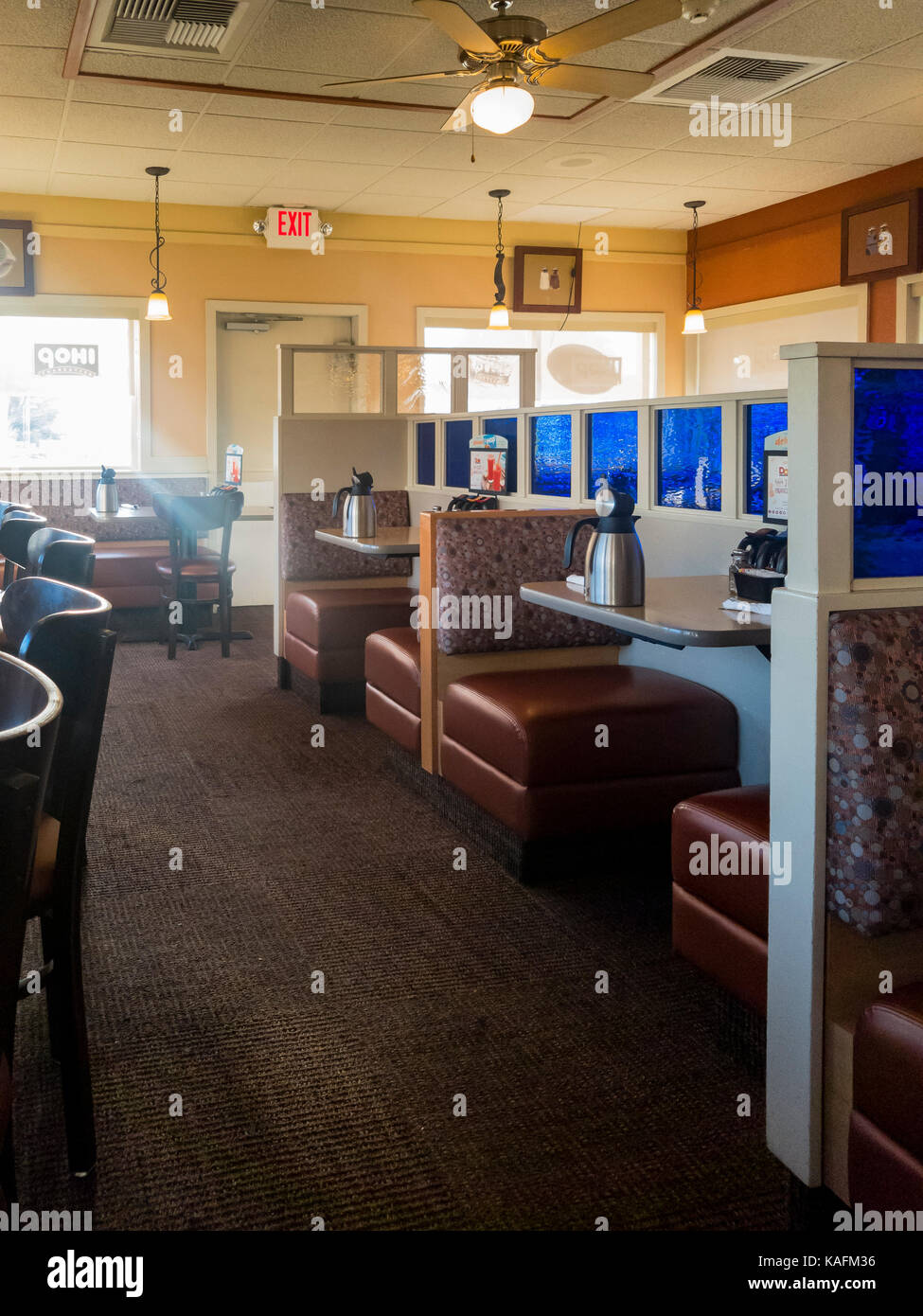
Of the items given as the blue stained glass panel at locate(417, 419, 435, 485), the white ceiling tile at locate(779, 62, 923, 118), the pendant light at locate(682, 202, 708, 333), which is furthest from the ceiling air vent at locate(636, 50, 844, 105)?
the pendant light at locate(682, 202, 708, 333)

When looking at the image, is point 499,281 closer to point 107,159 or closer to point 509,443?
point 107,159

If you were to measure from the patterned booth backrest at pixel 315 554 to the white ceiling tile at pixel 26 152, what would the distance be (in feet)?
9.36

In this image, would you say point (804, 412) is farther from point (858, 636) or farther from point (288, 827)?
point (288, 827)

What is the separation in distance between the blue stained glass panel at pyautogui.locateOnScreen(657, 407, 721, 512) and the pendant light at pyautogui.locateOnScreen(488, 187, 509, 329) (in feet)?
16.1

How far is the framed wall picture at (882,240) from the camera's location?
7230mm

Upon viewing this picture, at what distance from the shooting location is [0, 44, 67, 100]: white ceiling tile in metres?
5.12

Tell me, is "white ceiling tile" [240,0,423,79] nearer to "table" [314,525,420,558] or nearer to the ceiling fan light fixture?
the ceiling fan light fixture

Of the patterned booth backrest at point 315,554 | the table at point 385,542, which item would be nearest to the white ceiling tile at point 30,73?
the patterned booth backrest at point 315,554

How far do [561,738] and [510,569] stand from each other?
876mm

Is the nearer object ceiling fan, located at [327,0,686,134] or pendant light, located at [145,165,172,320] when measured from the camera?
ceiling fan, located at [327,0,686,134]

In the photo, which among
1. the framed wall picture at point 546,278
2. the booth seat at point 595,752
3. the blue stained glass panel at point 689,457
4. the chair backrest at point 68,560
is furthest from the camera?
the framed wall picture at point 546,278

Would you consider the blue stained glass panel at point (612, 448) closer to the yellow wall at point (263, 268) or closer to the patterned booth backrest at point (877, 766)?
the patterned booth backrest at point (877, 766)

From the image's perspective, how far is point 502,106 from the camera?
3990 mm

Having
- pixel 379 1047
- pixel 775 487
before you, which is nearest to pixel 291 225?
pixel 775 487
